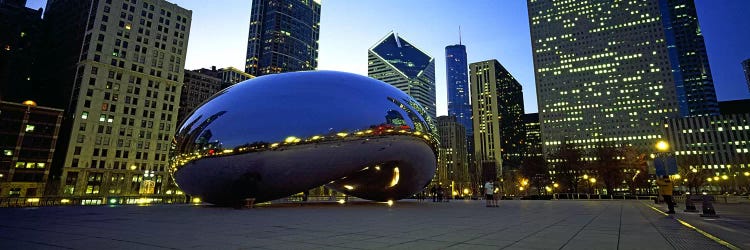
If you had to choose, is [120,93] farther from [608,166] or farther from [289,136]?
[608,166]

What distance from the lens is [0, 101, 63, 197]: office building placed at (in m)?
74.3

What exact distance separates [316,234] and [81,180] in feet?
309

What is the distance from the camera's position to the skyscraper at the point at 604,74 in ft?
532

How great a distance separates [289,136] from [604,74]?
19200 cm

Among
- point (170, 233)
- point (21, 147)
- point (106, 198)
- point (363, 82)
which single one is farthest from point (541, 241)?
point (21, 147)

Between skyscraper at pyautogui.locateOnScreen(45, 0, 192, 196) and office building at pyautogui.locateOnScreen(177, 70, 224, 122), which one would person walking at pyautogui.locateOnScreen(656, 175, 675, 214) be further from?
office building at pyautogui.locateOnScreen(177, 70, 224, 122)

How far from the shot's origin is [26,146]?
3078 inches

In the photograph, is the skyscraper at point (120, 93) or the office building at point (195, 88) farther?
the office building at point (195, 88)

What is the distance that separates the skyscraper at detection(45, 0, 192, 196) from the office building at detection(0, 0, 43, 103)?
31.8ft

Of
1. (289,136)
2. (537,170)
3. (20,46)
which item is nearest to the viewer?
(289,136)

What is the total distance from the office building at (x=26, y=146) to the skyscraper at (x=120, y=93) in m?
3.62

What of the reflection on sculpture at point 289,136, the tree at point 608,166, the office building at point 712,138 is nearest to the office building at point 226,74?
the tree at point 608,166

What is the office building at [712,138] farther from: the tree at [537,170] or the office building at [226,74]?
the office building at [226,74]

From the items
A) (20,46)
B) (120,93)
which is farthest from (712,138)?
(20,46)
